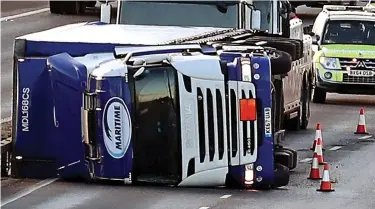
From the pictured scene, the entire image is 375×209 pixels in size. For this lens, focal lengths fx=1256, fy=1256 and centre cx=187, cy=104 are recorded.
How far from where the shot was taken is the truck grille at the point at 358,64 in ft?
88.4

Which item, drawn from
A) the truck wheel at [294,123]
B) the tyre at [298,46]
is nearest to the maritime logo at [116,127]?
the tyre at [298,46]

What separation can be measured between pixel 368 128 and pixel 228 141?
8.37 metres

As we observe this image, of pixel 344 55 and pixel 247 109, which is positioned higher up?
pixel 247 109

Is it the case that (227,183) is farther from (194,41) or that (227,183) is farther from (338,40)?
(338,40)

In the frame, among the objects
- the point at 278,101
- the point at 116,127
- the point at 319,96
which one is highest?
the point at 116,127

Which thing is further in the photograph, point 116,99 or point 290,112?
point 290,112

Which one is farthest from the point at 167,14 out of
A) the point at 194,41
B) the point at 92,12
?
the point at 92,12

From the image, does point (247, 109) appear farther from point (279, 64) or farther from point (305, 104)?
point (305, 104)

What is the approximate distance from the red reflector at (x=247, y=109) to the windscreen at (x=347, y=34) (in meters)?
13.4

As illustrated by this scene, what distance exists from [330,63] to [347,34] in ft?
2.69

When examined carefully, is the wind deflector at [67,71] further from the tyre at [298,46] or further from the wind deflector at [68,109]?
the tyre at [298,46]

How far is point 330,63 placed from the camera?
27.0 meters

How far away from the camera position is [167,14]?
19797mm

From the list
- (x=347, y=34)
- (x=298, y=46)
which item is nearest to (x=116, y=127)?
(x=298, y=46)
